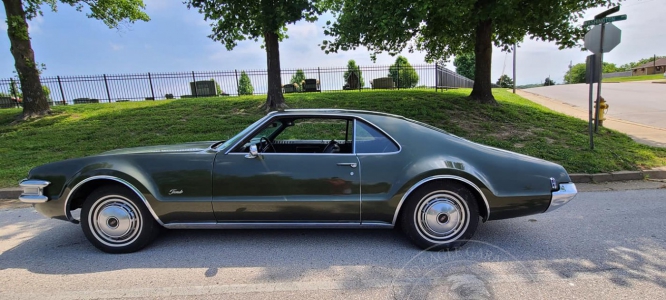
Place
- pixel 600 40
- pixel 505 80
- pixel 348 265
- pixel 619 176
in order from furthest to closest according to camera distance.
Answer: pixel 505 80 → pixel 600 40 → pixel 619 176 → pixel 348 265

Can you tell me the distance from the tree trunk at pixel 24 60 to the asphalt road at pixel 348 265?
32.6ft

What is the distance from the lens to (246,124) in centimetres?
966

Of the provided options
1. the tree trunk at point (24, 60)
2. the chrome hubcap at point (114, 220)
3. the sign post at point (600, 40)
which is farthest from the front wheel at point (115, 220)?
the tree trunk at point (24, 60)

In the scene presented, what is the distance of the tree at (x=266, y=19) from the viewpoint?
9398mm

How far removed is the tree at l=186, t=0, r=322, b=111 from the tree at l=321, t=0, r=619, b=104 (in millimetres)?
1300

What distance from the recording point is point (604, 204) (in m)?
4.62

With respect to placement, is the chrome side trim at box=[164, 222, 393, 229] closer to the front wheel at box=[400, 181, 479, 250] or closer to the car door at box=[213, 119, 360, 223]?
the car door at box=[213, 119, 360, 223]

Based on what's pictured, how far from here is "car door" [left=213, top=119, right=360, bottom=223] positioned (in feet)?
10.4

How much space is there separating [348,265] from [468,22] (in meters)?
10.4

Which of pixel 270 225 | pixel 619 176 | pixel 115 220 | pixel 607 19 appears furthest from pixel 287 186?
pixel 607 19

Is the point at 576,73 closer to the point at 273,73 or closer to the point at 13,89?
the point at 273,73

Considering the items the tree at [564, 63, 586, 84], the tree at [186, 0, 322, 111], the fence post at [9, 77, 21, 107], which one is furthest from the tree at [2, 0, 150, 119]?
the tree at [564, 63, 586, 84]

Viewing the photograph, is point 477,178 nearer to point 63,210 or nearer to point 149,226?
point 149,226

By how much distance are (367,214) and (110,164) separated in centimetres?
253
